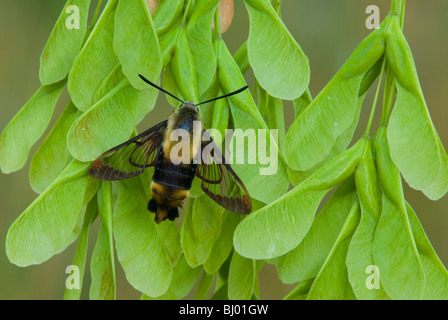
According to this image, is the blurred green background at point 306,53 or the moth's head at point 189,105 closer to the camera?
the moth's head at point 189,105

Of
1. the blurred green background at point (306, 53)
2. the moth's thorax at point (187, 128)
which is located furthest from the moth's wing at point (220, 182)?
the blurred green background at point (306, 53)

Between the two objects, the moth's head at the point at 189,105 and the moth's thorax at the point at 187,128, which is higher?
the moth's head at the point at 189,105

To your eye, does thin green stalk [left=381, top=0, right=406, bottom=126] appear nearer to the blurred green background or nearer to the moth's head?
the moth's head

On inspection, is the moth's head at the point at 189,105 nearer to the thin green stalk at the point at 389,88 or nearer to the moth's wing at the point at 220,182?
the moth's wing at the point at 220,182

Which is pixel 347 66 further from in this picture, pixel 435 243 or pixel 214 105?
pixel 435 243

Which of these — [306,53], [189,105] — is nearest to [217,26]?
[189,105]

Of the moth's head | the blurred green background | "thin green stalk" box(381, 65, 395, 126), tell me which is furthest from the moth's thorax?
the blurred green background

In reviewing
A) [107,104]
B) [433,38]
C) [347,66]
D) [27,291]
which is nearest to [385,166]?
[347,66]
